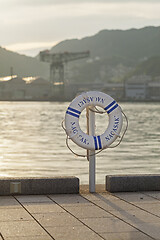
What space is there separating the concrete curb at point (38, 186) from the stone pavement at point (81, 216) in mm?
92

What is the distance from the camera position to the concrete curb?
24.8 feet

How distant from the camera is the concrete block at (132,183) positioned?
7977mm

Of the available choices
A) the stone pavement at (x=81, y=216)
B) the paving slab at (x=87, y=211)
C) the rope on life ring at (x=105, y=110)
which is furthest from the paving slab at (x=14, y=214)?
the rope on life ring at (x=105, y=110)

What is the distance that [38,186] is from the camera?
25.3ft

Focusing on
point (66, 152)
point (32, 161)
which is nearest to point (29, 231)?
point (32, 161)

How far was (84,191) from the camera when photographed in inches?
320

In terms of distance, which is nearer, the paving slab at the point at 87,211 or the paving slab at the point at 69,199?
the paving slab at the point at 87,211

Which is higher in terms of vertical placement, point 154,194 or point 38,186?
point 38,186

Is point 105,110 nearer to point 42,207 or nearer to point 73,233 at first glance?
point 42,207

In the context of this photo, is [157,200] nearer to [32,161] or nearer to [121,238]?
[121,238]

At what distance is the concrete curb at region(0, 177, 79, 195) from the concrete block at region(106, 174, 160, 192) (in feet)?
1.53

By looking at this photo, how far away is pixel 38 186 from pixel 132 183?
1.24 m

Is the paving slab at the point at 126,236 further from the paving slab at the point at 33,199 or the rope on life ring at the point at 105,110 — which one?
the rope on life ring at the point at 105,110

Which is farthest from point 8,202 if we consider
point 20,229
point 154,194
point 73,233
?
point 154,194
